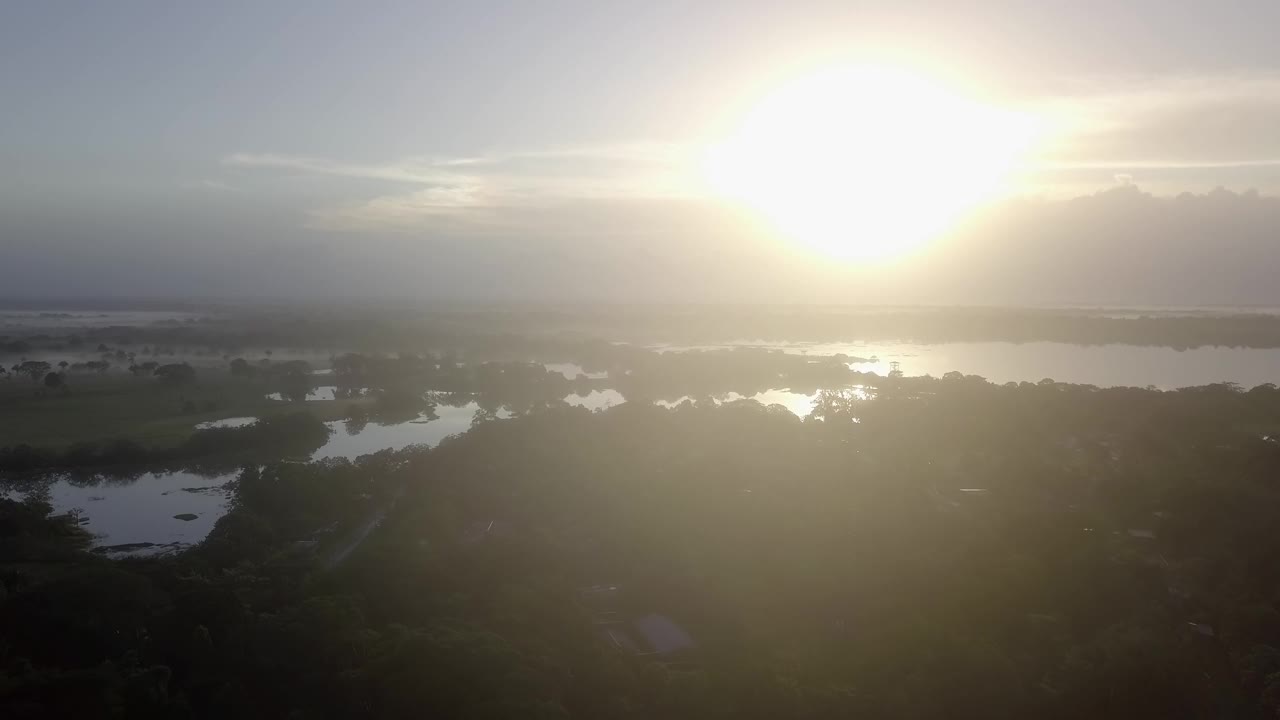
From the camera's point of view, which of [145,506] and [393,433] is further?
[393,433]

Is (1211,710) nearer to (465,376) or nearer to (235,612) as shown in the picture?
(235,612)

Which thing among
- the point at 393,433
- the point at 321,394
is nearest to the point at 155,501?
the point at 393,433

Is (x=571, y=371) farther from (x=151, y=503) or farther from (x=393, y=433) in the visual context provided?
(x=151, y=503)

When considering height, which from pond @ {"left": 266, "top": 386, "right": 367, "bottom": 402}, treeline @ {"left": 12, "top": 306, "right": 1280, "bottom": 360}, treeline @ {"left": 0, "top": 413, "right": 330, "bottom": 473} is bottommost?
treeline @ {"left": 0, "top": 413, "right": 330, "bottom": 473}

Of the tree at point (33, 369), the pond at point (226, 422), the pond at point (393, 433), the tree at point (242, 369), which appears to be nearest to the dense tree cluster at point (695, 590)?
the pond at point (393, 433)

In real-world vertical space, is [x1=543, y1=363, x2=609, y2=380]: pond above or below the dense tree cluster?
above

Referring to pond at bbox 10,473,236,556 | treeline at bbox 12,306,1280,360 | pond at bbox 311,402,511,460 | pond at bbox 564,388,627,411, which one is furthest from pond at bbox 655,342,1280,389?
pond at bbox 10,473,236,556

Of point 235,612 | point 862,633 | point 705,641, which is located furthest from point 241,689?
point 862,633

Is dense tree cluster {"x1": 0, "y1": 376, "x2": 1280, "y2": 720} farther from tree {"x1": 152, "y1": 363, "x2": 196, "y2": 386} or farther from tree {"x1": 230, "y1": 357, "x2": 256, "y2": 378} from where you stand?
tree {"x1": 230, "y1": 357, "x2": 256, "y2": 378}

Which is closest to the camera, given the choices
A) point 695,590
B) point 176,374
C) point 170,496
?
point 695,590
